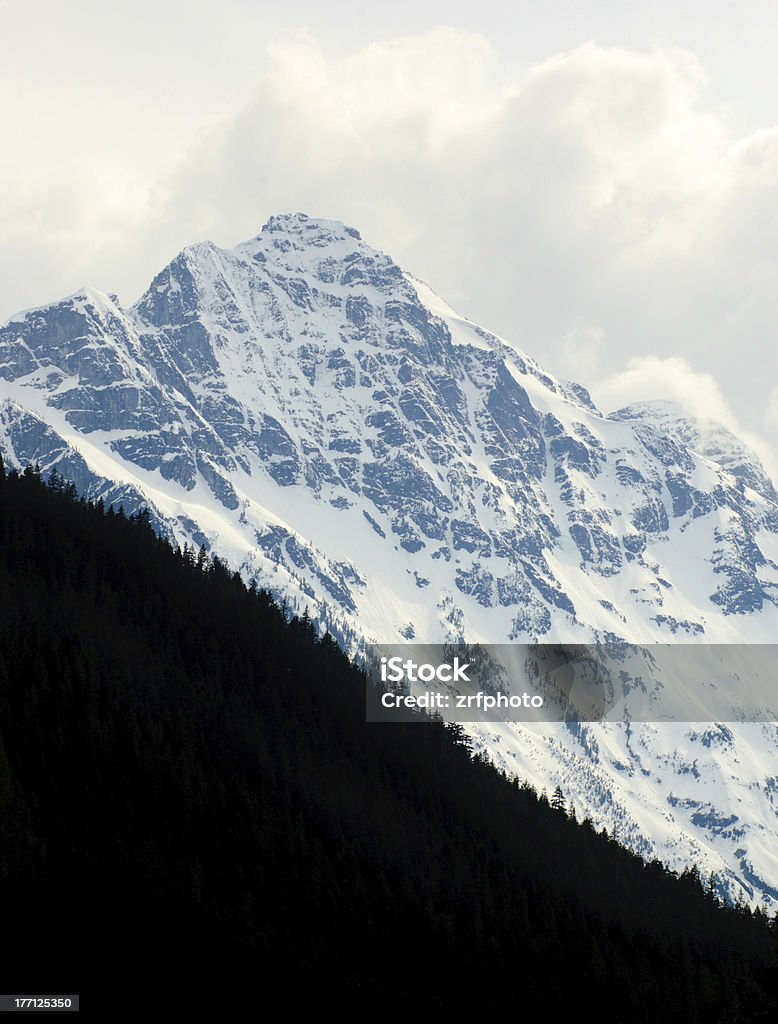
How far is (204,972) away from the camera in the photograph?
108812mm

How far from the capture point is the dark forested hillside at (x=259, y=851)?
365 ft

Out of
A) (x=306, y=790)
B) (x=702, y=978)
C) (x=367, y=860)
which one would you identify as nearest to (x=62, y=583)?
(x=306, y=790)

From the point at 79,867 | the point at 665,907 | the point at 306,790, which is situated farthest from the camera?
the point at 665,907

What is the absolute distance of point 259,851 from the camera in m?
130

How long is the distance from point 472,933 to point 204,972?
29.1 meters

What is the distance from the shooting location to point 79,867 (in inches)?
4525

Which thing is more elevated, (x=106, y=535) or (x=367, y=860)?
(x=106, y=535)

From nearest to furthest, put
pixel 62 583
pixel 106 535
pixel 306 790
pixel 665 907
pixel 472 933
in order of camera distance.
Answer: pixel 472 933 < pixel 306 790 < pixel 665 907 < pixel 62 583 < pixel 106 535

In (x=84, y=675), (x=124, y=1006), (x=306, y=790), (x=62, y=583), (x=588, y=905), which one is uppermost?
(x=62, y=583)

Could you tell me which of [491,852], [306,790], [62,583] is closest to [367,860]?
[306,790]

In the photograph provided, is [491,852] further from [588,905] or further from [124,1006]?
[124,1006]

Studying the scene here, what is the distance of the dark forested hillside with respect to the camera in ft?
365

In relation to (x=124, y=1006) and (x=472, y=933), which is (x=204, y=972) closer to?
(x=124, y=1006)

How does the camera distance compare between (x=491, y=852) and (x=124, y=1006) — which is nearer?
(x=124, y=1006)
